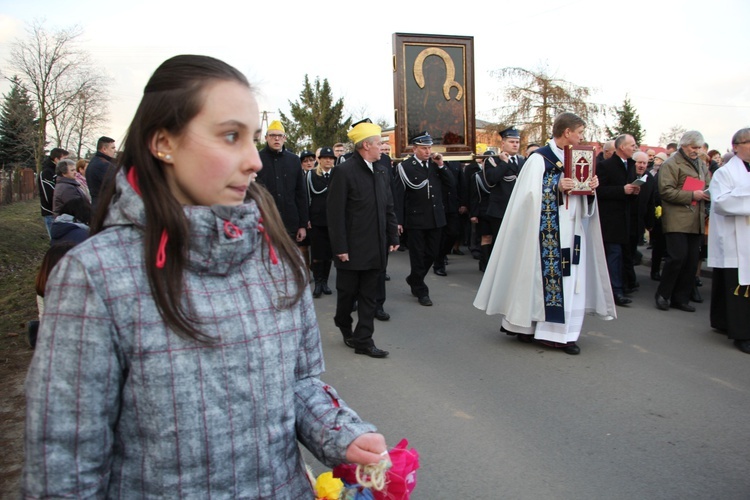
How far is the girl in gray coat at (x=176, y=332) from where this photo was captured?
120 centimetres

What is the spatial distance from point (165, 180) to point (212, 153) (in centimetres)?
12

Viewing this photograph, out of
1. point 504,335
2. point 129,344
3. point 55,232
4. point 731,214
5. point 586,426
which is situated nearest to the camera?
point 129,344

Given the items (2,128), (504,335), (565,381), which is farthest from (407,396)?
(2,128)

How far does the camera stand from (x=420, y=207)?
8.78 metres

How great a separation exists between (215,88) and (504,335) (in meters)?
5.58

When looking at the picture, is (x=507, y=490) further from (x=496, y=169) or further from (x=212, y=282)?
(x=496, y=169)

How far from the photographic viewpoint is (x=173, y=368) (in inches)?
50.1

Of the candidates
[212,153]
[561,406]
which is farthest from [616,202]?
[212,153]

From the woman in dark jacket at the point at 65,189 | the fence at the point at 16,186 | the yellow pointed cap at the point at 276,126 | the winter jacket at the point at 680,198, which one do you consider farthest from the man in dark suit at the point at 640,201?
the fence at the point at 16,186

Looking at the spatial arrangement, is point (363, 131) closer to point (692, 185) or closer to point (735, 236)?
point (735, 236)

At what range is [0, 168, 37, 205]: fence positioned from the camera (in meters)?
24.0

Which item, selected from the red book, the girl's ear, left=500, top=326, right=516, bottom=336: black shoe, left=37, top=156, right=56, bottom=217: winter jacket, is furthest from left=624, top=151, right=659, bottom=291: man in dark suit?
left=37, top=156, right=56, bottom=217: winter jacket

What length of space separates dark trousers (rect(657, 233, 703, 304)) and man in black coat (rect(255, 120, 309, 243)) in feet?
14.9

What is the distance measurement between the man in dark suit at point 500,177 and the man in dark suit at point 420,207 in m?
0.90
